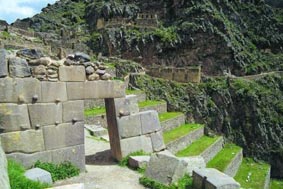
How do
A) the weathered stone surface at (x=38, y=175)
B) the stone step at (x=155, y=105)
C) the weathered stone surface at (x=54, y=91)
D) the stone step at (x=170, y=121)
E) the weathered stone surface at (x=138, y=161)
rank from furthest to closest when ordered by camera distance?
the stone step at (x=155, y=105) → the stone step at (x=170, y=121) → the weathered stone surface at (x=138, y=161) → the weathered stone surface at (x=54, y=91) → the weathered stone surface at (x=38, y=175)

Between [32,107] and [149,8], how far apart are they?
2181 inches

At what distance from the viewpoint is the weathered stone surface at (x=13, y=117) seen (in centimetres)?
758

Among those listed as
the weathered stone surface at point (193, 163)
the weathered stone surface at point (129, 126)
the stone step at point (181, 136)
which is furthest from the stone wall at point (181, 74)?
the weathered stone surface at point (193, 163)

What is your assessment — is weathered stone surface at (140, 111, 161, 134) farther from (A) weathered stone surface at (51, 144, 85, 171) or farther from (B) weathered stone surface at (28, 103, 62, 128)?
(B) weathered stone surface at (28, 103, 62, 128)

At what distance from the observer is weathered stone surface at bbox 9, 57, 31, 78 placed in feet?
25.3

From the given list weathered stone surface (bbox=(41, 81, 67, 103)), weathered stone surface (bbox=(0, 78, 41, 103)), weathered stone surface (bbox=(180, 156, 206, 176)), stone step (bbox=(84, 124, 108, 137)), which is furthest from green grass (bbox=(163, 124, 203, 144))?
weathered stone surface (bbox=(0, 78, 41, 103))

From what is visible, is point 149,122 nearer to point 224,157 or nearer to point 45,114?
point 45,114

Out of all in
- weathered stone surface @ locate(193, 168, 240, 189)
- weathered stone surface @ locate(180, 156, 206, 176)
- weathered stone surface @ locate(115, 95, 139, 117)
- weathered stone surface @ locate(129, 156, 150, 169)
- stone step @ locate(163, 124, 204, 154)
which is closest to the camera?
weathered stone surface @ locate(193, 168, 240, 189)

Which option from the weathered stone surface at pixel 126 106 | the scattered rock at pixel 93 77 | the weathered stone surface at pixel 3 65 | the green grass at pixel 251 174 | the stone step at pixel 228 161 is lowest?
the green grass at pixel 251 174

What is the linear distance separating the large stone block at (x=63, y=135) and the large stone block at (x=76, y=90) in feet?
1.99

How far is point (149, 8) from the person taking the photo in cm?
6138

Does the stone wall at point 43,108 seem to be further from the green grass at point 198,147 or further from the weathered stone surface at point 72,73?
the green grass at point 198,147

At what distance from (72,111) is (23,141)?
51.3 inches

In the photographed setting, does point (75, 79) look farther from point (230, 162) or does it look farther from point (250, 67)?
point (250, 67)
